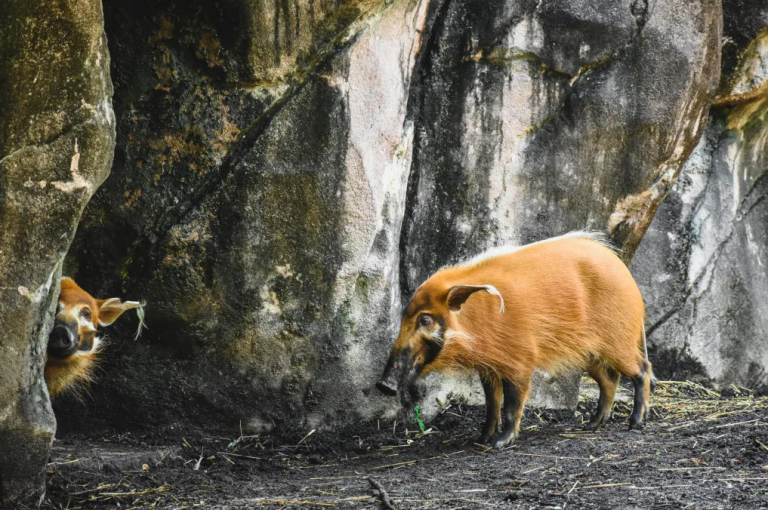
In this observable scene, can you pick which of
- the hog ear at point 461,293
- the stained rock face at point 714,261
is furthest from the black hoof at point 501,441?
the stained rock face at point 714,261

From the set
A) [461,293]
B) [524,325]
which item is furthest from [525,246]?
[461,293]

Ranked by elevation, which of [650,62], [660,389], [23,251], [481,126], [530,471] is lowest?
[660,389]

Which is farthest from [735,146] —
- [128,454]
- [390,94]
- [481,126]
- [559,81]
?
[128,454]

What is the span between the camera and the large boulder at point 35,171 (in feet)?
12.4

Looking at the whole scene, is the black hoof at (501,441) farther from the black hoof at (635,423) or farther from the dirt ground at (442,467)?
the black hoof at (635,423)

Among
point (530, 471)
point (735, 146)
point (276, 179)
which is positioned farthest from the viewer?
point (735, 146)

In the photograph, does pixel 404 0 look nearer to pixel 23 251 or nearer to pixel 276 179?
pixel 276 179

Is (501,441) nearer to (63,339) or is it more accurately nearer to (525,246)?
(525,246)

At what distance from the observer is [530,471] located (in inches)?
177

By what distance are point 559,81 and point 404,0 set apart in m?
1.29

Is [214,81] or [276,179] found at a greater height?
[214,81]

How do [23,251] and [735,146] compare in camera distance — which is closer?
[23,251]

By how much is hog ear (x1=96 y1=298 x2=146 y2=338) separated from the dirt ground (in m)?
0.71

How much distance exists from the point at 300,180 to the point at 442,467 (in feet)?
6.05
